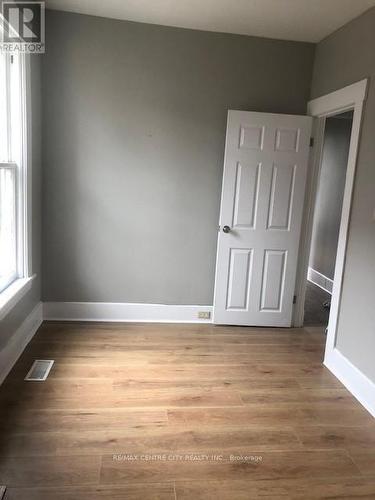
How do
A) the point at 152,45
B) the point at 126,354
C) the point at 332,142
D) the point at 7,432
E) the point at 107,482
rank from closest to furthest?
the point at 107,482 → the point at 7,432 → the point at 126,354 → the point at 152,45 → the point at 332,142

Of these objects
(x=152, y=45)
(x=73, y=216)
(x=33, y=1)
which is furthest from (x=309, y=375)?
(x=33, y=1)

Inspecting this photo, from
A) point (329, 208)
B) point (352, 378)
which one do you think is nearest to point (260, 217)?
point (352, 378)

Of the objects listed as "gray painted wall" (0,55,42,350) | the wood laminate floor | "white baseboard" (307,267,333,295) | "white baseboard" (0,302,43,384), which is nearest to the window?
"gray painted wall" (0,55,42,350)

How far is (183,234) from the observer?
3900 millimetres

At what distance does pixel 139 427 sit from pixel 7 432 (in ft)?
2.36

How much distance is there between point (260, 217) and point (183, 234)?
74 cm

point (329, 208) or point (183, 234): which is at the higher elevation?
point (329, 208)

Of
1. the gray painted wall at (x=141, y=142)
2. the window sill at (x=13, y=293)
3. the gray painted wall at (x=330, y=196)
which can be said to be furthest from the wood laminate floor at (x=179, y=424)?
the gray painted wall at (x=330, y=196)

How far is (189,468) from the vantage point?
204 centimetres

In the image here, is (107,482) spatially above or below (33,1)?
below

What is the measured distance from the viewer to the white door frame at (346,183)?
9.72 ft

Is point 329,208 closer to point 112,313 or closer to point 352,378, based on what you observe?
point 352,378

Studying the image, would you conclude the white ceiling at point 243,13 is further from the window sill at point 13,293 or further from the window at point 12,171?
the window sill at point 13,293

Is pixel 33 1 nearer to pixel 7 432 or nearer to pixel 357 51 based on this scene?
pixel 357 51
